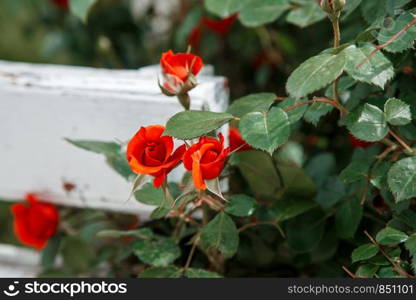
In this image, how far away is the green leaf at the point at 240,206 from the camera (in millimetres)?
706

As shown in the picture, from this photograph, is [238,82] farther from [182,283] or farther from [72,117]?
[182,283]

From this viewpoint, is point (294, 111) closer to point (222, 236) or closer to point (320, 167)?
point (222, 236)

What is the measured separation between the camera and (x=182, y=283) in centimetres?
70

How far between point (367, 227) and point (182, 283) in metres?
0.28

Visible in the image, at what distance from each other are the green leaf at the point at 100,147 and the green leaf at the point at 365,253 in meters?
0.34

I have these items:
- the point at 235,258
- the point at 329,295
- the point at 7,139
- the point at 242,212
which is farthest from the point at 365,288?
the point at 7,139

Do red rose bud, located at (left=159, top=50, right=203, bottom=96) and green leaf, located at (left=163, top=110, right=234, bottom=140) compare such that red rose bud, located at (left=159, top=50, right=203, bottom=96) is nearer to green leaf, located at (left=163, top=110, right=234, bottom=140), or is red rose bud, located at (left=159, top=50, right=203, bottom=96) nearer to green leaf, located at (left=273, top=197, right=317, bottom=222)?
green leaf, located at (left=163, top=110, right=234, bottom=140)

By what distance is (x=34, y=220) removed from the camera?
96cm

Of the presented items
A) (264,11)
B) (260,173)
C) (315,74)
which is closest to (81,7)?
(264,11)

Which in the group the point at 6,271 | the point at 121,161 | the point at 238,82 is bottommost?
the point at 6,271

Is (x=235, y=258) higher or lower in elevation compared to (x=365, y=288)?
lower

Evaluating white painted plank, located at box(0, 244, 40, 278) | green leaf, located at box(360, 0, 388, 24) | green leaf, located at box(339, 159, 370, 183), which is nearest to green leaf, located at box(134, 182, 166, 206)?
green leaf, located at box(339, 159, 370, 183)

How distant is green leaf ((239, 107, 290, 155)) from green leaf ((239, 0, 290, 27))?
276 millimetres

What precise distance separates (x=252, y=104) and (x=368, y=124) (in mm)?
142
